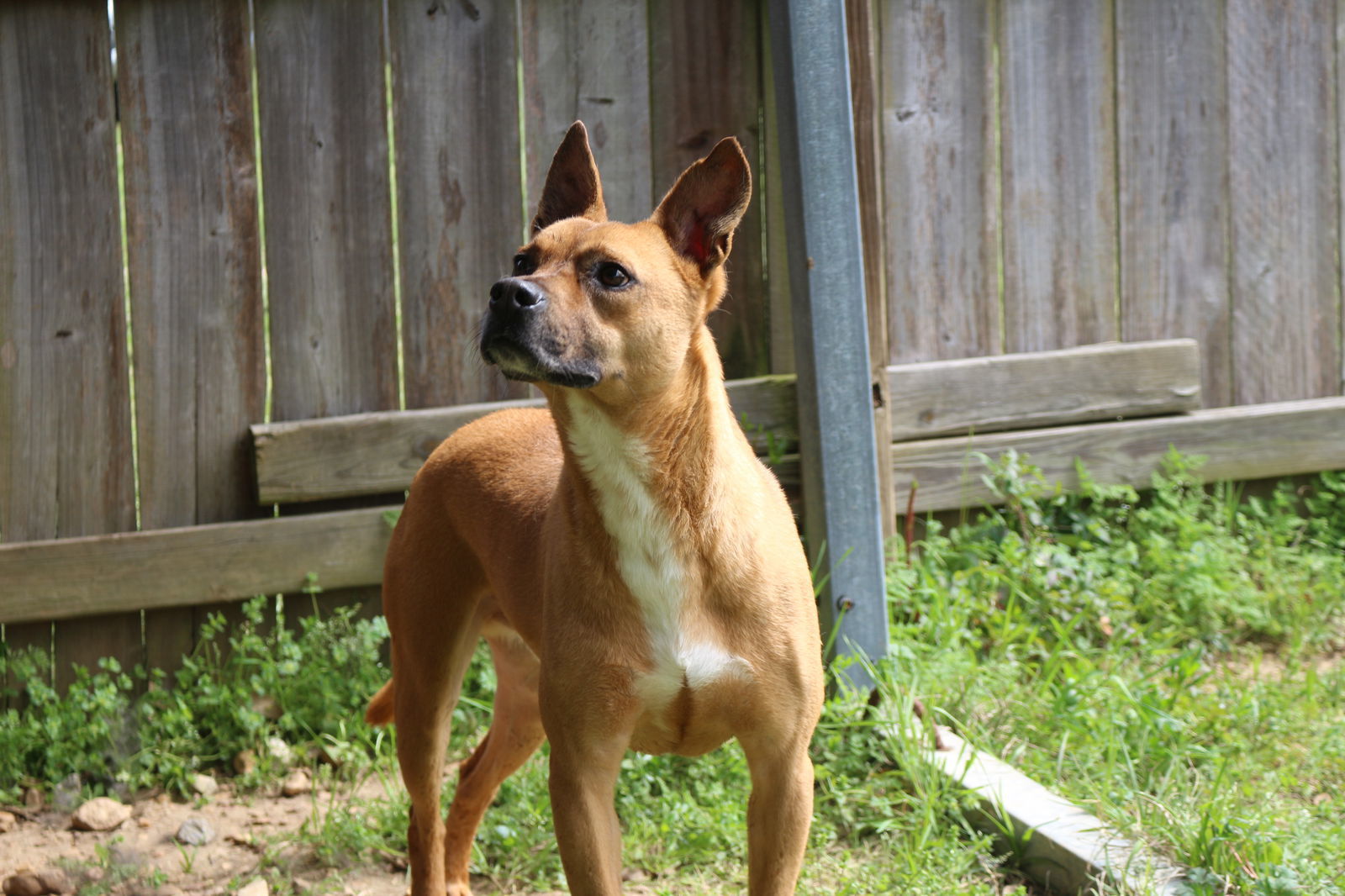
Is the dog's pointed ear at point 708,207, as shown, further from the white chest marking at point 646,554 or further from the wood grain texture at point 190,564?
the wood grain texture at point 190,564

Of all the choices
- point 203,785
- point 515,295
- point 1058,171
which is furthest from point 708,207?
point 1058,171

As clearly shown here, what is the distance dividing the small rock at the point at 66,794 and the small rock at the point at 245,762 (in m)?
0.49

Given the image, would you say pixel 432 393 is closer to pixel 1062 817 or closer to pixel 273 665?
pixel 273 665

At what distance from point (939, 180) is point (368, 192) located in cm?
213

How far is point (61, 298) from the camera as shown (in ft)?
14.4

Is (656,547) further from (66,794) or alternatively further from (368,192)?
(66,794)

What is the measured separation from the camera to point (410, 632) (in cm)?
336

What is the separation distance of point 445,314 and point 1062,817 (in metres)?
2.61

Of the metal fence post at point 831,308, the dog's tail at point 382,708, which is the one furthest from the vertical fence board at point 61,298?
the metal fence post at point 831,308

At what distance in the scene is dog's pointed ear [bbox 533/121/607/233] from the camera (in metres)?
2.99

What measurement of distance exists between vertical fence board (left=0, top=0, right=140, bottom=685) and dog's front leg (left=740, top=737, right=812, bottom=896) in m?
2.72

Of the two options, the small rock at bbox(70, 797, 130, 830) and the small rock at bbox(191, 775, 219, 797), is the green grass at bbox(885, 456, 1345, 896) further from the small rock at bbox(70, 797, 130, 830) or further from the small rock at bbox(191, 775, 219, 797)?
the small rock at bbox(70, 797, 130, 830)

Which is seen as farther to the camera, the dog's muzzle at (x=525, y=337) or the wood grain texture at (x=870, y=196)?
the wood grain texture at (x=870, y=196)

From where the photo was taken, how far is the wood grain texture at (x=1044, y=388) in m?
4.98
